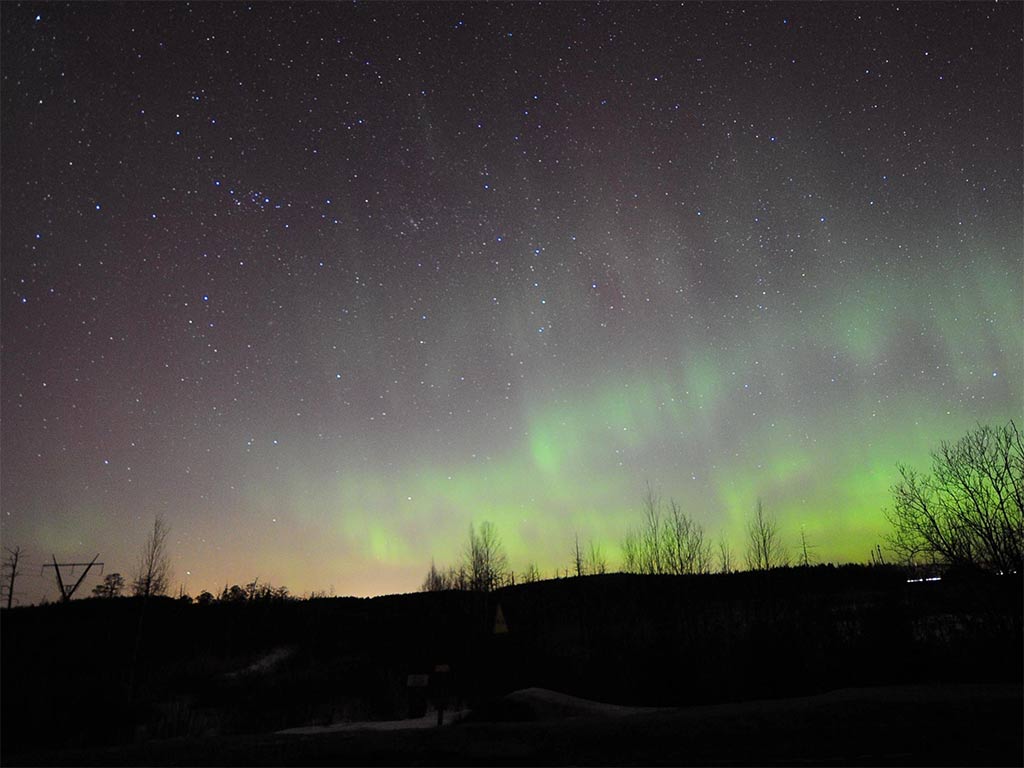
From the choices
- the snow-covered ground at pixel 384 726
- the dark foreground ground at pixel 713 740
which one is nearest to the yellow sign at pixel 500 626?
the snow-covered ground at pixel 384 726

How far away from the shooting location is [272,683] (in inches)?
1855

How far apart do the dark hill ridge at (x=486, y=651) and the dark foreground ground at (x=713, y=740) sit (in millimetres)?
8850

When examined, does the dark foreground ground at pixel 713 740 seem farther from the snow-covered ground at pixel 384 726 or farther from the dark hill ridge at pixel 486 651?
the dark hill ridge at pixel 486 651

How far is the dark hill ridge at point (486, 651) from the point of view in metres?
25.6

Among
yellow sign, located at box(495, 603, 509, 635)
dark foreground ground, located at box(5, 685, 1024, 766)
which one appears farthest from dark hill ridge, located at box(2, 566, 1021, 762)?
dark foreground ground, located at box(5, 685, 1024, 766)

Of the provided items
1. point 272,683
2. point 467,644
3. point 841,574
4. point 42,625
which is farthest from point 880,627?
point 42,625

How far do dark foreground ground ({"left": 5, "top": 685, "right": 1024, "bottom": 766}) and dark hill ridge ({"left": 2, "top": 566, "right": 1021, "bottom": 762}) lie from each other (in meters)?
8.85

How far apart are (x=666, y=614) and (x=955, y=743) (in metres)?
37.6

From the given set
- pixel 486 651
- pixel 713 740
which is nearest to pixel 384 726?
pixel 713 740

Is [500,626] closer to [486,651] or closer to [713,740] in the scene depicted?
[713,740]

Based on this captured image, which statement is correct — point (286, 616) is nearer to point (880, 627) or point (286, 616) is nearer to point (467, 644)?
point (467, 644)

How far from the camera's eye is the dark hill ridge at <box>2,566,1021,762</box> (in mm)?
25594

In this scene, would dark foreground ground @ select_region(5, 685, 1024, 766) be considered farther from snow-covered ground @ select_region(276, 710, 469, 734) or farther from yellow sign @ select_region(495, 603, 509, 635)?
yellow sign @ select_region(495, 603, 509, 635)

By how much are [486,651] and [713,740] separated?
35.3 meters
